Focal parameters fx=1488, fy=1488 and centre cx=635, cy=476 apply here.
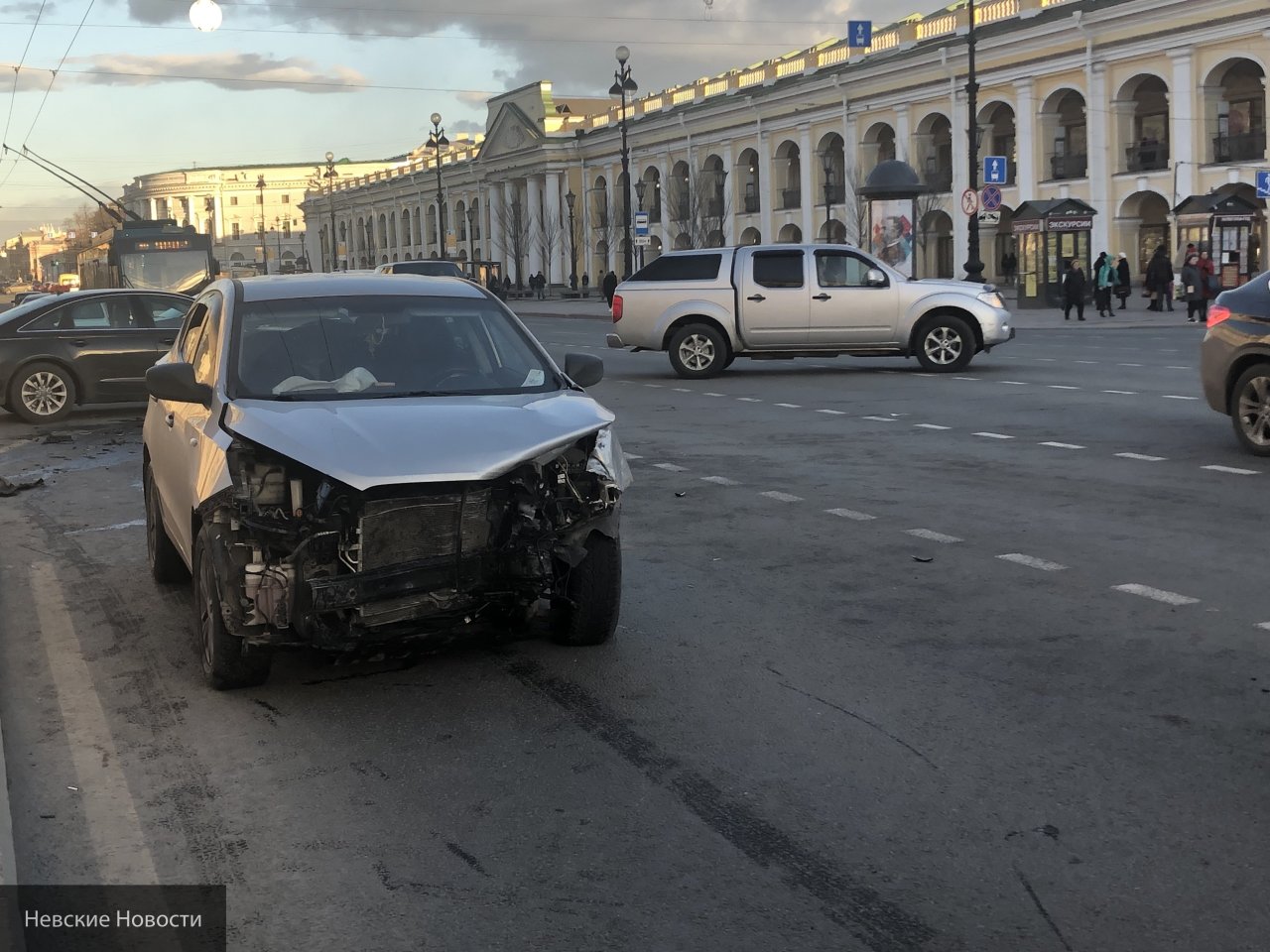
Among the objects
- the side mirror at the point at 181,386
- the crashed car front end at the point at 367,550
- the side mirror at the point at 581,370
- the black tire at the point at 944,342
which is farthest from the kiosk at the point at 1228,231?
the crashed car front end at the point at 367,550

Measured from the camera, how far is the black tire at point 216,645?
5793 mm

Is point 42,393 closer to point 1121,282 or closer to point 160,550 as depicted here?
point 160,550

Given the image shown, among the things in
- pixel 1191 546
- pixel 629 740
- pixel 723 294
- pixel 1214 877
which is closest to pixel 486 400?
pixel 629 740

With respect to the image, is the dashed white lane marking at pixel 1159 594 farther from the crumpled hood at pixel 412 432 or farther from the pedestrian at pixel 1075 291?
the pedestrian at pixel 1075 291

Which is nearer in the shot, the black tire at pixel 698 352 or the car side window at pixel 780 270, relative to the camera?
the car side window at pixel 780 270

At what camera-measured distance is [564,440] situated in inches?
232

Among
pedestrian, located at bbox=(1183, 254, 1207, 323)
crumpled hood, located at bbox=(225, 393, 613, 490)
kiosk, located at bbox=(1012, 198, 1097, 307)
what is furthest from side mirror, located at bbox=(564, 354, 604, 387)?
kiosk, located at bbox=(1012, 198, 1097, 307)

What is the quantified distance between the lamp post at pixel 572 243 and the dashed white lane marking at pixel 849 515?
83.4 metres

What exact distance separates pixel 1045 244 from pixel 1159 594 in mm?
37094

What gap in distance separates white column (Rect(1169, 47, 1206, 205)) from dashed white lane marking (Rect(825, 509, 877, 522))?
146 feet

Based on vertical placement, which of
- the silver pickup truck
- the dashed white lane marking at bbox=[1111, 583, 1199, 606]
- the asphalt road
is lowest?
the asphalt road

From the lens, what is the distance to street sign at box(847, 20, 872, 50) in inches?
2551

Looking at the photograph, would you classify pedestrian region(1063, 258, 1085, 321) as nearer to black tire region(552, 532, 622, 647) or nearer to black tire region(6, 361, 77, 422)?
black tire region(6, 361, 77, 422)

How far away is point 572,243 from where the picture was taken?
315ft
